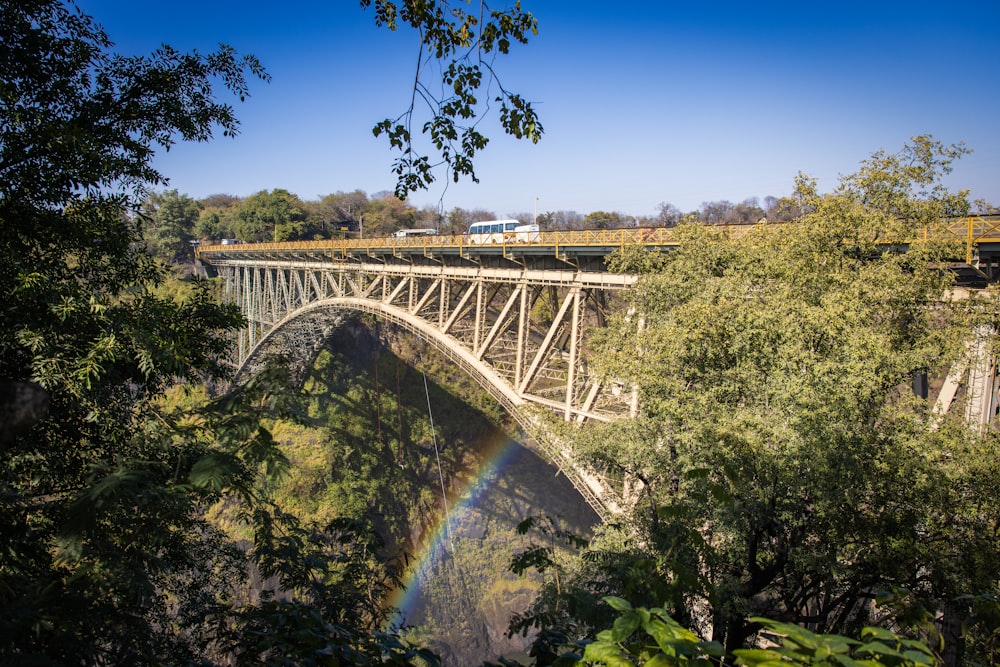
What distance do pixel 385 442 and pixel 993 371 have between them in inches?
1287

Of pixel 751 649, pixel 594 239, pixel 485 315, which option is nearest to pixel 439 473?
pixel 485 315

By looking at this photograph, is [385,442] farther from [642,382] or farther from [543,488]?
[642,382]

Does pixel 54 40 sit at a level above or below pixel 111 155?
above

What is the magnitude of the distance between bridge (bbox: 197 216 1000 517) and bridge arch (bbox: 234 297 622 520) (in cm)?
5

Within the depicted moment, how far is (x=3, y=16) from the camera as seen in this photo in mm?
4988

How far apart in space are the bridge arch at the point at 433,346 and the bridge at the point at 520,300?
52mm

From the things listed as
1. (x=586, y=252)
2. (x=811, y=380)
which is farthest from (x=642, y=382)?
(x=586, y=252)

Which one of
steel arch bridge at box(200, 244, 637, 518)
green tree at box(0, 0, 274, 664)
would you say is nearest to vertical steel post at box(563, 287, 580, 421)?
steel arch bridge at box(200, 244, 637, 518)

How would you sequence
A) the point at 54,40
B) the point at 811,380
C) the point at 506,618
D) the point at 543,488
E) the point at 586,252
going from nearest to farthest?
the point at 54,40 < the point at 811,380 < the point at 586,252 < the point at 506,618 < the point at 543,488

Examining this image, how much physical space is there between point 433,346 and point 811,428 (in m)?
20.4

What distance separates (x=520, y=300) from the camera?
2052 centimetres

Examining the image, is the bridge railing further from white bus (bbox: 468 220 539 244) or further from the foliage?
the foliage

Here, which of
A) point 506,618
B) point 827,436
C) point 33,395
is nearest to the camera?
point 33,395

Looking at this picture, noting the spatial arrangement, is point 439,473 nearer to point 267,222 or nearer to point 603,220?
point 603,220
